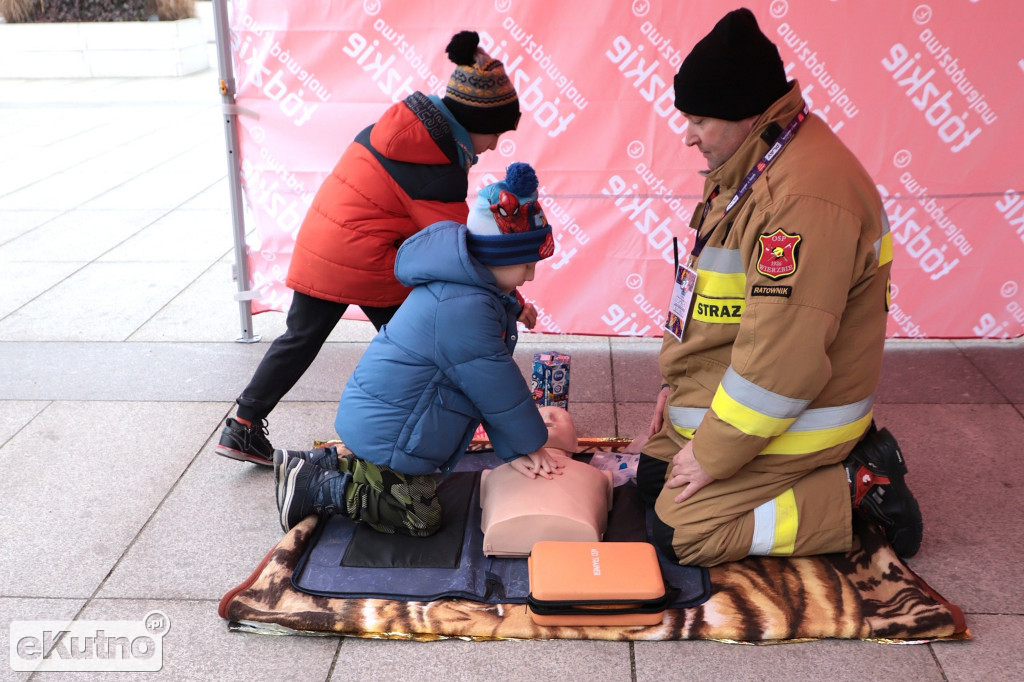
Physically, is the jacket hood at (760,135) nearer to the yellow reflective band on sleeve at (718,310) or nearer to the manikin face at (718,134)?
the manikin face at (718,134)

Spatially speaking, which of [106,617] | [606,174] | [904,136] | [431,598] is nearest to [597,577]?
[431,598]

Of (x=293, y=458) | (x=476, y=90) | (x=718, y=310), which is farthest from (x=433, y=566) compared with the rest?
(x=476, y=90)

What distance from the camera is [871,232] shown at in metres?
2.48

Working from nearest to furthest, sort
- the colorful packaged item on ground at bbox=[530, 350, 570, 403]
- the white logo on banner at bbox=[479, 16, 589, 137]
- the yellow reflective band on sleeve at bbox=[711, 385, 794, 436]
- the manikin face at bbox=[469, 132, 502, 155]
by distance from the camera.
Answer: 1. the yellow reflective band on sleeve at bbox=[711, 385, 794, 436]
2. the manikin face at bbox=[469, 132, 502, 155]
3. the colorful packaged item on ground at bbox=[530, 350, 570, 403]
4. the white logo on banner at bbox=[479, 16, 589, 137]

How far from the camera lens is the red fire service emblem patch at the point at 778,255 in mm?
2400

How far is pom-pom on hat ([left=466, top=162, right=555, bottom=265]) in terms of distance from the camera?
8.39 ft

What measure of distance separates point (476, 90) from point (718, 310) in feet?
3.48

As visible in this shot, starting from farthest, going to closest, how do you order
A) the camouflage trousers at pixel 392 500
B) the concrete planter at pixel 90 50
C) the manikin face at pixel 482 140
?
1. the concrete planter at pixel 90 50
2. the manikin face at pixel 482 140
3. the camouflage trousers at pixel 392 500

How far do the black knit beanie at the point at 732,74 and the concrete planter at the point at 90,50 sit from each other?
504 inches

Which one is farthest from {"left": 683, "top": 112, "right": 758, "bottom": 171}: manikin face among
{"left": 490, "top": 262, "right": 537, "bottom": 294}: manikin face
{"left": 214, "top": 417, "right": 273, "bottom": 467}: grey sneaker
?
{"left": 214, "top": 417, "right": 273, "bottom": 467}: grey sneaker

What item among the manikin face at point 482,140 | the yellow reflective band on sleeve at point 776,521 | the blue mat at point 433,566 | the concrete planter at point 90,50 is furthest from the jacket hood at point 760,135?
the concrete planter at point 90,50

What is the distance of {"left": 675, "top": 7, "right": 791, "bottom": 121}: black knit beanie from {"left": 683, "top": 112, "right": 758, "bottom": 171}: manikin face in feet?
0.09

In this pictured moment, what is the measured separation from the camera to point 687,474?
2719mm

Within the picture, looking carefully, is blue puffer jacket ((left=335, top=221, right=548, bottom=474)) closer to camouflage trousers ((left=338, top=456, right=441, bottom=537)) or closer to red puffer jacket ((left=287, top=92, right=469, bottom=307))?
camouflage trousers ((left=338, top=456, right=441, bottom=537))
